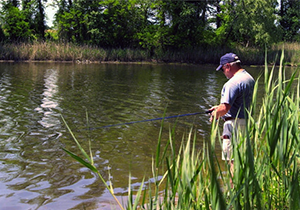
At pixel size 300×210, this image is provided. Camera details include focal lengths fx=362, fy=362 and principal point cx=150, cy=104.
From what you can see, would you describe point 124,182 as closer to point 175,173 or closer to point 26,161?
point 26,161

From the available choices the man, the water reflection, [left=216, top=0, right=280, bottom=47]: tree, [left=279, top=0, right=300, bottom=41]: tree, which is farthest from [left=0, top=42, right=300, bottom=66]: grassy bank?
the man

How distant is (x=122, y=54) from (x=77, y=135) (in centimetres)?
2591

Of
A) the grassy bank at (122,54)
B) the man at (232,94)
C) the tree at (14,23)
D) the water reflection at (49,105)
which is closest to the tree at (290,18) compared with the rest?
the grassy bank at (122,54)

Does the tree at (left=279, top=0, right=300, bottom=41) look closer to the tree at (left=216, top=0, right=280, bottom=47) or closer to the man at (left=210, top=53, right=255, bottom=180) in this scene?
the tree at (left=216, top=0, right=280, bottom=47)

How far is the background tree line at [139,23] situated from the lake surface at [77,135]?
2153 centimetres

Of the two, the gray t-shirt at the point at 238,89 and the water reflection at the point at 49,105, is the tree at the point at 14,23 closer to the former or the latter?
the water reflection at the point at 49,105

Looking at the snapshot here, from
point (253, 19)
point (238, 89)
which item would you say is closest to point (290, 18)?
point (253, 19)

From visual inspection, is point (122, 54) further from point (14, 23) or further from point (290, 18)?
point (290, 18)

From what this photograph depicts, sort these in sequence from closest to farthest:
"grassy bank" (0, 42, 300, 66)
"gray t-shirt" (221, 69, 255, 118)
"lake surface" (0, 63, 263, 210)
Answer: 1. "gray t-shirt" (221, 69, 255, 118)
2. "lake surface" (0, 63, 263, 210)
3. "grassy bank" (0, 42, 300, 66)

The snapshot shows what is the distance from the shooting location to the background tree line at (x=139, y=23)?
35.5 meters

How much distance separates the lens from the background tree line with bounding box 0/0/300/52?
1398 inches

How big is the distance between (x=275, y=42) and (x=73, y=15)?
20.8 m

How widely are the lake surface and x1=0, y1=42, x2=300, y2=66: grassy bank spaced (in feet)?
45.0

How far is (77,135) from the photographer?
24.1 ft
